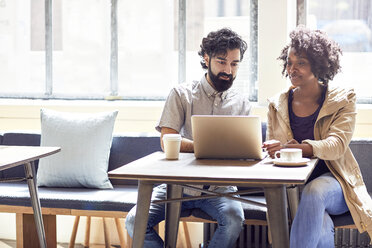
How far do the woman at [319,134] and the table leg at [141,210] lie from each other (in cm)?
61

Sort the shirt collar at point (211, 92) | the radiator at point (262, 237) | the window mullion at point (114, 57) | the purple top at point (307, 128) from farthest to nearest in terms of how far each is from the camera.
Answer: the window mullion at point (114, 57)
the radiator at point (262, 237)
the shirt collar at point (211, 92)
the purple top at point (307, 128)

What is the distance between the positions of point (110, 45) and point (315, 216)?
2.50 metres

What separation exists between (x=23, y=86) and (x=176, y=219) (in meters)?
2.34

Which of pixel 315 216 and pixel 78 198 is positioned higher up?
pixel 315 216

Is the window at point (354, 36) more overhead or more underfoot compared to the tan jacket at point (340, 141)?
more overhead

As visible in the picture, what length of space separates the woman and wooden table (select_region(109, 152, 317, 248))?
0.19 m

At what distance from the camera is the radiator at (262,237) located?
3311mm

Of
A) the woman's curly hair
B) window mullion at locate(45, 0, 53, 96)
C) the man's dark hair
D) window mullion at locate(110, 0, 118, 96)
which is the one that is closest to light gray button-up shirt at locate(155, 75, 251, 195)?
the man's dark hair

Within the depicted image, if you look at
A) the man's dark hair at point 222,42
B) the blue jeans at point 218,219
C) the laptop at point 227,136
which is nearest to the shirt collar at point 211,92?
the man's dark hair at point 222,42

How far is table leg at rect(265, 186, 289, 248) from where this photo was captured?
7.25 feet

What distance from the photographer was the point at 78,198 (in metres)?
3.40

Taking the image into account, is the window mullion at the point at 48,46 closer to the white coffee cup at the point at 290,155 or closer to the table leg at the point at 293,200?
the table leg at the point at 293,200

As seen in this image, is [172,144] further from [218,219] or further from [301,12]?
[301,12]

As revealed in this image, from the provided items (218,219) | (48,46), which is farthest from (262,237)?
(48,46)
